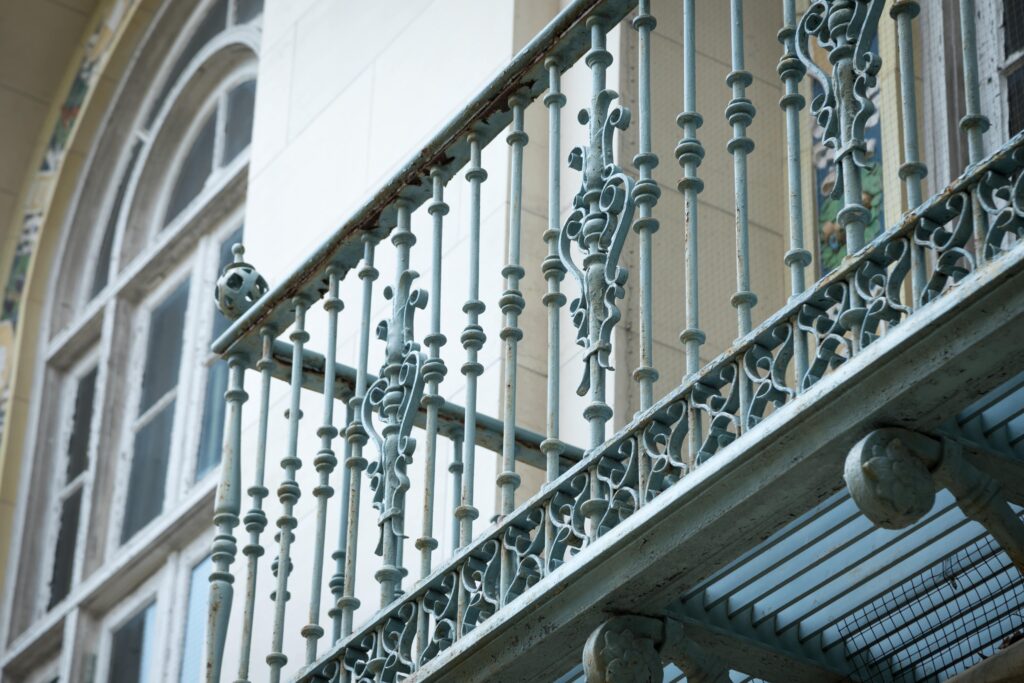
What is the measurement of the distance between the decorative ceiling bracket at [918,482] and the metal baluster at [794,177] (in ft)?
0.72

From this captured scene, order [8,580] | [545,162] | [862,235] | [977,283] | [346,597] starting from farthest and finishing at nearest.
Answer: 1. [8,580]
2. [545,162]
3. [346,597]
4. [862,235]
5. [977,283]

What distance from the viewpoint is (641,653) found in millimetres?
3734

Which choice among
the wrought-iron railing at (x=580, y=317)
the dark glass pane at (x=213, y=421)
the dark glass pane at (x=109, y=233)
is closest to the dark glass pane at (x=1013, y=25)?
the wrought-iron railing at (x=580, y=317)

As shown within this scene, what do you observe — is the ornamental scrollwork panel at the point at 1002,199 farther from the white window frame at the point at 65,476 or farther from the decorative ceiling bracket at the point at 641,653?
the white window frame at the point at 65,476

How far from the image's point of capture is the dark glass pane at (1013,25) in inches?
226

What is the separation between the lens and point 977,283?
3.17 metres

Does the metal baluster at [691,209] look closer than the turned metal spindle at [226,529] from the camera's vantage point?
Yes

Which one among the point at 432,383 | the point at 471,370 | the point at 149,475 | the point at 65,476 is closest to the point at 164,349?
the point at 149,475

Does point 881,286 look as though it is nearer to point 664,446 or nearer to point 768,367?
point 768,367

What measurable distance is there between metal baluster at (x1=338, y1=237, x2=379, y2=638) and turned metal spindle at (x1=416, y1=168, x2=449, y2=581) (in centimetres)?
17

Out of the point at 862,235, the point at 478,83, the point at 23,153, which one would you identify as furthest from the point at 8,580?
the point at 862,235

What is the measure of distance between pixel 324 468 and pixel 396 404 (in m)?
0.34

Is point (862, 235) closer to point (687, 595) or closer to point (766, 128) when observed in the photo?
point (687, 595)

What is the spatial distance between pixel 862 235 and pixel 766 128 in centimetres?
293
